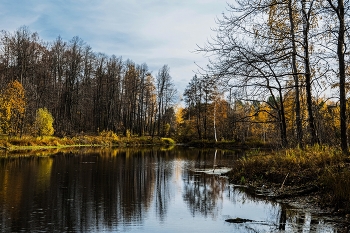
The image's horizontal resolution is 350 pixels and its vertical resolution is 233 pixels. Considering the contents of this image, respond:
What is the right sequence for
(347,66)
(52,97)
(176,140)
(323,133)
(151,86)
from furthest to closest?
(151,86) < (176,140) < (52,97) < (323,133) < (347,66)

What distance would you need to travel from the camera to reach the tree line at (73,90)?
40.0 m

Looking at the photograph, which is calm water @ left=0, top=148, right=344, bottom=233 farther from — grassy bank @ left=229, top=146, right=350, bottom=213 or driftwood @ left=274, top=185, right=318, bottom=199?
grassy bank @ left=229, top=146, right=350, bottom=213

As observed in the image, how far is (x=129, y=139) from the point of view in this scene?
56.2m

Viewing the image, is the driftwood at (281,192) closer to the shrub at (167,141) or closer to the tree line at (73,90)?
the tree line at (73,90)

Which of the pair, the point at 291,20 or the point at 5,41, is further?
the point at 5,41

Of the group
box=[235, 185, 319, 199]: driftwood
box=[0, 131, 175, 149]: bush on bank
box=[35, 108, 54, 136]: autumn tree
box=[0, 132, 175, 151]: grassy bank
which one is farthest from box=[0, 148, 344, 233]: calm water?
box=[35, 108, 54, 136]: autumn tree

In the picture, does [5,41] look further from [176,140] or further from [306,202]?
[306,202]

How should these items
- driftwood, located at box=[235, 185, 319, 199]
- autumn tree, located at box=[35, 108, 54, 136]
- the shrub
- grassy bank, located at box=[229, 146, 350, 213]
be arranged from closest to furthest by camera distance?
grassy bank, located at box=[229, 146, 350, 213], driftwood, located at box=[235, 185, 319, 199], autumn tree, located at box=[35, 108, 54, 136], the shrub

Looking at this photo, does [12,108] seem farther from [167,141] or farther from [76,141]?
[167,141]

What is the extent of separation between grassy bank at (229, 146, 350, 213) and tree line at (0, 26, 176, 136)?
94.8 feet

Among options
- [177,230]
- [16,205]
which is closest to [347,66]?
[177,230]

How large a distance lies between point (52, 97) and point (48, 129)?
12.4m

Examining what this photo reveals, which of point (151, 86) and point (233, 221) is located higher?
point (151, 86)

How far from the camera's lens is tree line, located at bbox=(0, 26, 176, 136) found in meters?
40.0
